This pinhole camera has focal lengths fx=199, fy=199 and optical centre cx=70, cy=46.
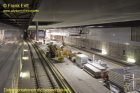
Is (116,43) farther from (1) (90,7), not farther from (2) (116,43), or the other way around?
(1) (90,7)

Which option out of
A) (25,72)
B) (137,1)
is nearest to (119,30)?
(25,72)

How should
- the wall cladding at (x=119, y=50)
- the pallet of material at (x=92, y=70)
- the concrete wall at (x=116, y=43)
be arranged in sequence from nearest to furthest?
the pallet of material at (x=92, y=70)
the wall cladding at (x=119, y=50)
the concrete wall at (x=116, y=43)

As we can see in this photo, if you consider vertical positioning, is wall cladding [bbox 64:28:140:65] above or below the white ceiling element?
below

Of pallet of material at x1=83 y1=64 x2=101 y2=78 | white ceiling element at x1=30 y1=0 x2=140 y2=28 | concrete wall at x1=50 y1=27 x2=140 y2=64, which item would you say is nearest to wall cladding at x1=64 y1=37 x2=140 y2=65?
concrete wall at x1=50 y1=27 x2=140 y2=64

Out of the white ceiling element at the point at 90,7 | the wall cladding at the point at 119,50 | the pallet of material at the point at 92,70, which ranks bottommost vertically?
the pallet of material at the point at 92,70

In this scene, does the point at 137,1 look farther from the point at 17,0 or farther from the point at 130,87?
the point at 130,87

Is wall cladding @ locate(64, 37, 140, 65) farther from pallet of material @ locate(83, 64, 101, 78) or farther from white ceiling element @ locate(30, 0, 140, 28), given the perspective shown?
white ceiling element @ locate(30, 0, 140, 28)

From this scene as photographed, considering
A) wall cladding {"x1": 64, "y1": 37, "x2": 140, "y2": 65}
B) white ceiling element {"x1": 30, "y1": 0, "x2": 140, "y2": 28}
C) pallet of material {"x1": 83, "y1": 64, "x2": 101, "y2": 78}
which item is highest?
white ceiling element {"x1": 30, "y1": 0, "x2": 140, "y2": 28}

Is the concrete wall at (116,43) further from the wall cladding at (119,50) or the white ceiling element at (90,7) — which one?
the white ceiling element at (90,7)

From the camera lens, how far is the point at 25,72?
70.4 ft

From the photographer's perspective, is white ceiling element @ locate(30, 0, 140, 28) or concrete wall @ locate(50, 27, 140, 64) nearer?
white ceiling element @ locate(30, 0, 140, 28)

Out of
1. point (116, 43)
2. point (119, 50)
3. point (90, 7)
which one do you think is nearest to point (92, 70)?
point (116, 43)

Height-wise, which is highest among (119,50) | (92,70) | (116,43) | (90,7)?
(90,7)

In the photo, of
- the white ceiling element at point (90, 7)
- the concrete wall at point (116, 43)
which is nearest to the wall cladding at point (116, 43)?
the concrete wall at point (116, 43)
